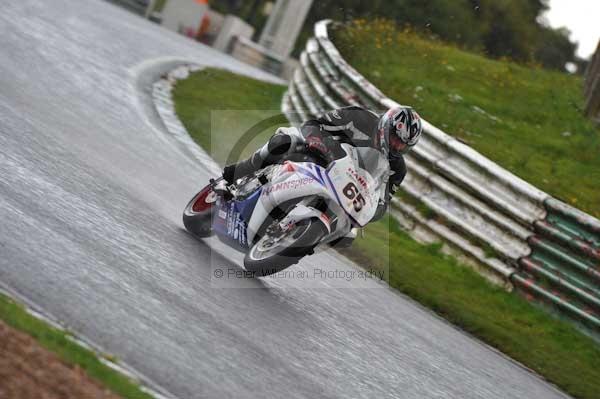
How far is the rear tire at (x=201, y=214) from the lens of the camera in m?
8.58

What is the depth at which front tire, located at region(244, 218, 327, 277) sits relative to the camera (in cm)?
743

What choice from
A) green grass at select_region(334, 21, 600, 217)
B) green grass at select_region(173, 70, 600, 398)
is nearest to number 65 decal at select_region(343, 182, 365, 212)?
green grass at select_region(173, 70, 600, 398)

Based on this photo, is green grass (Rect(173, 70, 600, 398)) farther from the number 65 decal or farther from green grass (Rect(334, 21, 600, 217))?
the number 65 decal

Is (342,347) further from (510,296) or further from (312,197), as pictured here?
(510,296)

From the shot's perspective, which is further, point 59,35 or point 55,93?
point 59,35

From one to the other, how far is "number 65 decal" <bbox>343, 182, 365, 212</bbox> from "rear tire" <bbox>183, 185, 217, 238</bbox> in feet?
4.70

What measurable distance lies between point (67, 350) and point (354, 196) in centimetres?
353

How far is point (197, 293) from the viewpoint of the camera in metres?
6.57

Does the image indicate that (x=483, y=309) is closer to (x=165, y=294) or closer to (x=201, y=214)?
(x=201, y=214)

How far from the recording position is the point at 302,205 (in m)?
7.58

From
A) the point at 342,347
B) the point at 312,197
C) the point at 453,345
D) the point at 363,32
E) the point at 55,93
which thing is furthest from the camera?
the point at 363,32

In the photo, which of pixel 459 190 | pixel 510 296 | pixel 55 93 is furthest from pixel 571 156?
pixel 55 93

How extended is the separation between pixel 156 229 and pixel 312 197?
50.5 inches

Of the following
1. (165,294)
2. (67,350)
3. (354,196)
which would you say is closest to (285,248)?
(354,196)
